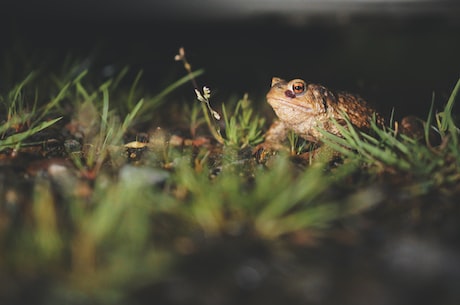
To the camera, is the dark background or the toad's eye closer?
the toad's eye

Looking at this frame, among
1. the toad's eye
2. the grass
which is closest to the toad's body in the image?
the toad's eye

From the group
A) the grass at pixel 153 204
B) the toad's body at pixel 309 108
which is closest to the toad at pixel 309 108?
the toad's body at pixel 309 108

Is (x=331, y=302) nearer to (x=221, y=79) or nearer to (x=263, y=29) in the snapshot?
(x=221, y=79)

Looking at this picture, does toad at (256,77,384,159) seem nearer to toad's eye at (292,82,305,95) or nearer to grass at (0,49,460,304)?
toad's eye at (292,82,305,95)

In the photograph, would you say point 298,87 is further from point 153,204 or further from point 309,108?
point 153,204

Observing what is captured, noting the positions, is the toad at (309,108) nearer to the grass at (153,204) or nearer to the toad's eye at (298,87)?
the toad's eye at (298,87)

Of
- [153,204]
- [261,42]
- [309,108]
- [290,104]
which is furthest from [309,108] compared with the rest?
[261,42]

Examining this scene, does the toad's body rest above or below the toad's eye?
below
